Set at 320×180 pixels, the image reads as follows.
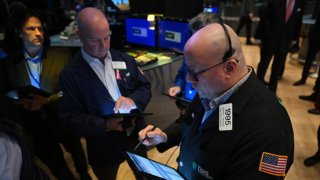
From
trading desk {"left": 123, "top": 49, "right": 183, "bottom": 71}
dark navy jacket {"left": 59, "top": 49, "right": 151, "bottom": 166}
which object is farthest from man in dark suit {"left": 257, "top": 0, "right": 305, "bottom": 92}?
dark navy jacket {"left": 59, "top": 49, "right": 151, "bottom": 166}

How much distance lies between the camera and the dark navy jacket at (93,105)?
5.15ft

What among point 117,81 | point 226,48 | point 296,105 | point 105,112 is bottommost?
point 296,105

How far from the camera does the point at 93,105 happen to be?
5.40 feet

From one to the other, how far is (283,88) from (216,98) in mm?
4074

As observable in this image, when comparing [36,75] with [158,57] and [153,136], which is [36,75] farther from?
[158,57]

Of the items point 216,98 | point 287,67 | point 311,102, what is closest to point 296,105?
point 311,102

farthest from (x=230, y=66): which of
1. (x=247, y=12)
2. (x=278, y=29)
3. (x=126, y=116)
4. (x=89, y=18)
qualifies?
(x=247, y=12)

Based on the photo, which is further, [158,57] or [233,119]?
[158,57]

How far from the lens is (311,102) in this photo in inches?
161

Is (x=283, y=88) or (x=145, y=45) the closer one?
(x=145, y=45)

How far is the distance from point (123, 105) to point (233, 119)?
847 millimetres

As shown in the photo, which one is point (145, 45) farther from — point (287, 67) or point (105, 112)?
point (287, 67)

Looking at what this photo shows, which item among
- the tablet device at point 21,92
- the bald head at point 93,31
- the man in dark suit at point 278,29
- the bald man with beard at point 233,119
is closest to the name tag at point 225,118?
the bald man with beard at point 233,119

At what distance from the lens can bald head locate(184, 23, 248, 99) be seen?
95 cm
